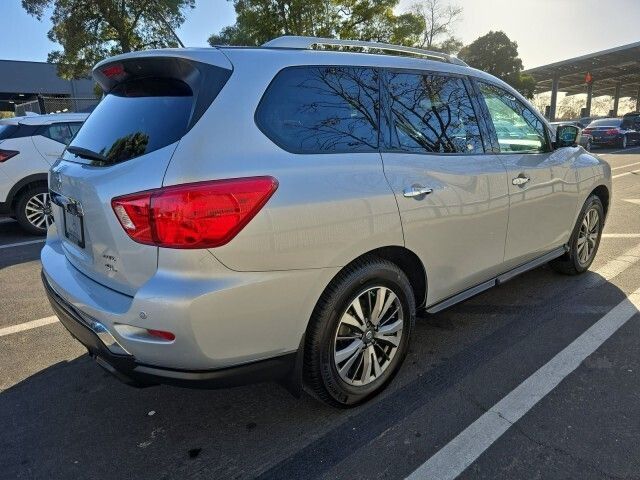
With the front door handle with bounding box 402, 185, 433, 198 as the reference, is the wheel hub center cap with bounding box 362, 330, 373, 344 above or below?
below

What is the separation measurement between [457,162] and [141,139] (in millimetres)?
1805

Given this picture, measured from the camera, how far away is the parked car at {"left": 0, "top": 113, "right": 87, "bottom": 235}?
6.57 m

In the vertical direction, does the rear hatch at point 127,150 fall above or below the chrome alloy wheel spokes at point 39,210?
above

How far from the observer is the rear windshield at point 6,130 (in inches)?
263

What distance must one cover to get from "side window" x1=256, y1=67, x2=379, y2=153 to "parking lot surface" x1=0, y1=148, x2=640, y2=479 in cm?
145

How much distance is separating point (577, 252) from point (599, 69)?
47.4m

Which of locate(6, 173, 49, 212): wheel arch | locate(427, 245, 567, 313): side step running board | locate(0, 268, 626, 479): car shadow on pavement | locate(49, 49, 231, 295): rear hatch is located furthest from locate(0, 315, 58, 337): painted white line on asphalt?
locate(6, 173, 49, 212): wheel arch

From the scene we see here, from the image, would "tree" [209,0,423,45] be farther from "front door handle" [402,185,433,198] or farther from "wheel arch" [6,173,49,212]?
"front door handle" [402,185,433,198]

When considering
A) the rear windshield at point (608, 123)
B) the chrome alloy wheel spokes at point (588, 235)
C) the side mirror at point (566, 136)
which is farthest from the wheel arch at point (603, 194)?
the rear windshield at point (608, 123)

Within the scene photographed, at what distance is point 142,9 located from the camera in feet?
81.3

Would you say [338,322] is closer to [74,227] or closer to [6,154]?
[74,227]

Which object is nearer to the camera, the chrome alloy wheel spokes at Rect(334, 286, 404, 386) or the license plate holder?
the license plate holder

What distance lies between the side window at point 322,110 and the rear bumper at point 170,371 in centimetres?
99

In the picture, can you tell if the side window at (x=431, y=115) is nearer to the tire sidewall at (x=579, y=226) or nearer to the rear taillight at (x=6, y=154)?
the tire sidewall at (x=579, y=226)
